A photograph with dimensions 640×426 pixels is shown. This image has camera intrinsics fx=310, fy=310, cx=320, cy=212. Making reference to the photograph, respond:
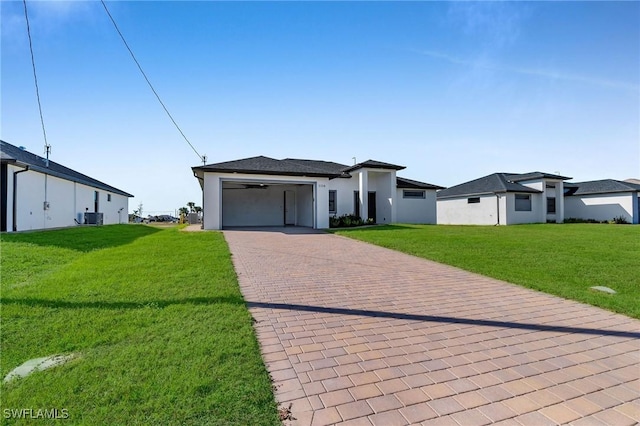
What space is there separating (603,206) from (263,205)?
28.8 metres

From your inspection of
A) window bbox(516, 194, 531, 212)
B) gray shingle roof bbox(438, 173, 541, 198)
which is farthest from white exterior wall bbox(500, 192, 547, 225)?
gray shingle roof bbox(438, 173, 541, 198)

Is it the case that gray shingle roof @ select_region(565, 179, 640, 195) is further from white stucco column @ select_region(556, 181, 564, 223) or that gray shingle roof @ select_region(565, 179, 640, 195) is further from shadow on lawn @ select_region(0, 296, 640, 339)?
shadow on lawn @ select_region(0, 296, 640, 339)

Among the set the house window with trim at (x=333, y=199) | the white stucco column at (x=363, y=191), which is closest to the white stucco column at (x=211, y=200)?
the house window with trim at (x=333, y=199)

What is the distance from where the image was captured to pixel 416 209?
895 inches

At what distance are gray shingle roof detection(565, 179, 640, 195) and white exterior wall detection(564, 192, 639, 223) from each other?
16.0 inches

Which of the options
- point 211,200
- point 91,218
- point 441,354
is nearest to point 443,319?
point 441,354

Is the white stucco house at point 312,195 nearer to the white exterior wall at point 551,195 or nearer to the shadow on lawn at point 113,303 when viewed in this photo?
the white exterior wall at point 551,195

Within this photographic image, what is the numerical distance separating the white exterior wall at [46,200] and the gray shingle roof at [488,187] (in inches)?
1168

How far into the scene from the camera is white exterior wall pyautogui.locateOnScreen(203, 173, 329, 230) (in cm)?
1579

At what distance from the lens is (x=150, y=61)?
10789 millimetres

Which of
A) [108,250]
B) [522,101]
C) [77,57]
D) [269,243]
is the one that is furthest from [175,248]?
[522,101]

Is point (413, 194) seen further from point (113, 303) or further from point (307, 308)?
point (113, 303)

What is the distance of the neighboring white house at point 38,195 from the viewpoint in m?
12.9

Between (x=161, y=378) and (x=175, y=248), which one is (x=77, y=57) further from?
(x=161, y=378)
